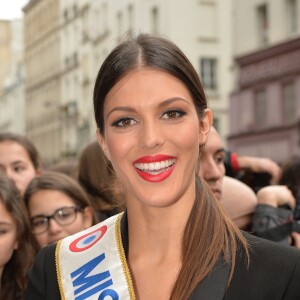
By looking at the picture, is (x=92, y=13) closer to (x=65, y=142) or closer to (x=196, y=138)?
(x=65, y=142)

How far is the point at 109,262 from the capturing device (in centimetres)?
260

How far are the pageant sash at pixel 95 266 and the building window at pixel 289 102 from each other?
1937cm

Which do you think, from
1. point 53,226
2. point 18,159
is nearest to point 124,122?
point 53,226

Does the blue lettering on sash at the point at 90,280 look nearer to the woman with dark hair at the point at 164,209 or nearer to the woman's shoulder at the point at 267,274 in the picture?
the woman with dark hair at the point at 164,209

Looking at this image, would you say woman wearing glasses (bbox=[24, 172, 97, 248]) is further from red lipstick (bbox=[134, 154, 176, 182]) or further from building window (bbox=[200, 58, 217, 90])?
building window (bbox=[200, 58, 217, 90])

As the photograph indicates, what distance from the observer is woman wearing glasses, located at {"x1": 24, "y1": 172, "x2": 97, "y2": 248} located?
4.28 metres

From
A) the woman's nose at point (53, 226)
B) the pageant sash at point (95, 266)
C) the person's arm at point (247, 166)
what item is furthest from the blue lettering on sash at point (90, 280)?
the person's arm at point (247, 166)

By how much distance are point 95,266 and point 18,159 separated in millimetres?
2553

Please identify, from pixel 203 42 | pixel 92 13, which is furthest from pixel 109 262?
pixel 92 13

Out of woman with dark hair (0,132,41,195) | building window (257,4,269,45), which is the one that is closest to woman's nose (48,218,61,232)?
woman with dark hair (0,132,41,195)

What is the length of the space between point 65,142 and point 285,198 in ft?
149

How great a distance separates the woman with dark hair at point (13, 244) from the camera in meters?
3.81

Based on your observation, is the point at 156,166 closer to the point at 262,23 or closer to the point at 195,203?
the point at 195,203

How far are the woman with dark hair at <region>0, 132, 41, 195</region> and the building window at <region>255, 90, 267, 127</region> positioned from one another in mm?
18337
